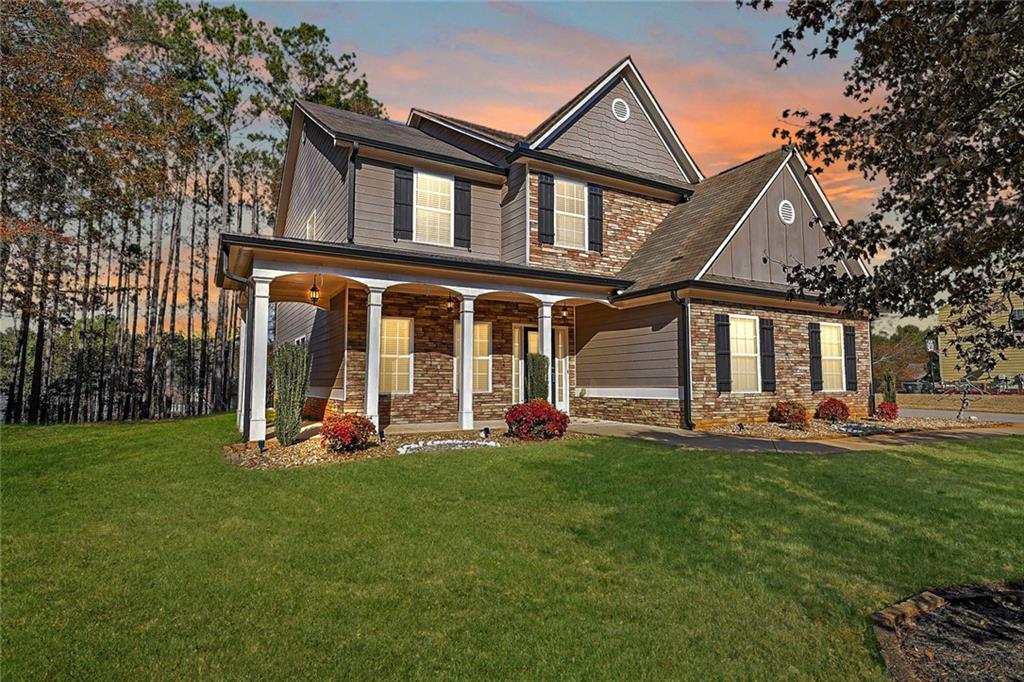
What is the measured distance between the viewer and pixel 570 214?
14555mm

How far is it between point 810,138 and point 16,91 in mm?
17987

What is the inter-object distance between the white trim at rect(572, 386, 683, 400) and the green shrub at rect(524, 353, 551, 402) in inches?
121

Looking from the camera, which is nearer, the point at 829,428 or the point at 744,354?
the point at 829,428

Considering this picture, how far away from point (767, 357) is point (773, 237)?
3.16 metres

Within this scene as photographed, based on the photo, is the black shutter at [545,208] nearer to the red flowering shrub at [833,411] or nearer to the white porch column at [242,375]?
the white porch column at [242,375]

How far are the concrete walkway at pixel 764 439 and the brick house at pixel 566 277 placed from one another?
1.10 m

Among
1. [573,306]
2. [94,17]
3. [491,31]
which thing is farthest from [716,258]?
[94,17]

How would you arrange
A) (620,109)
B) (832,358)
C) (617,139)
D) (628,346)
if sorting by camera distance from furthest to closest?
(620,109)
(617,139)
(832,358)
(628,346)

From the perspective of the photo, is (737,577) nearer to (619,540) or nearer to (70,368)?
(619,540)

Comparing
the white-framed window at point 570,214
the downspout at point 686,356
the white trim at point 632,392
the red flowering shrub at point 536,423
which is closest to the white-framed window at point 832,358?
the downspout at point 686,356

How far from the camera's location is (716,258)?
12789mm

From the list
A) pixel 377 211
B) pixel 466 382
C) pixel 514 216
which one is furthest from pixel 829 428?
pixel 377 211

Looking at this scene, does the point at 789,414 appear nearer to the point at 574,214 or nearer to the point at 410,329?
the point at 574,214

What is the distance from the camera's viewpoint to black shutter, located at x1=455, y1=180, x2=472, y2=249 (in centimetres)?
1384
